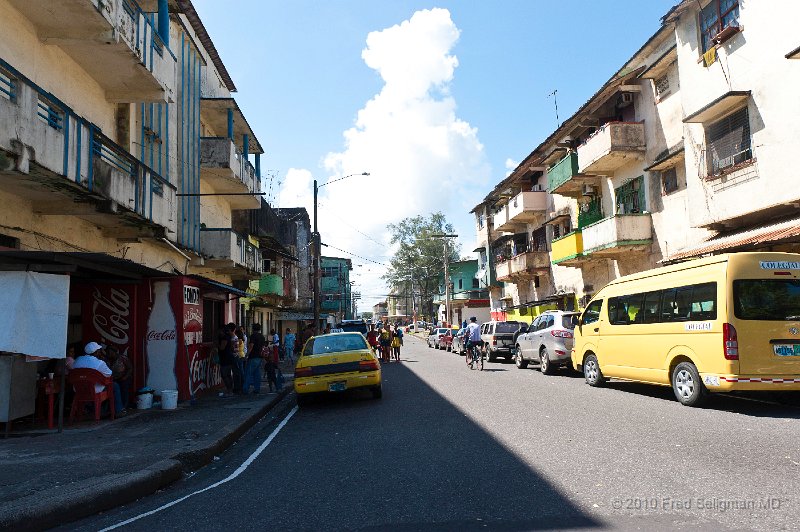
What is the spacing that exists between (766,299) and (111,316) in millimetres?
12032

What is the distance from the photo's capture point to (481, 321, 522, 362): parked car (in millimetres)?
23578

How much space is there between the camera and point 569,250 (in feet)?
87.5

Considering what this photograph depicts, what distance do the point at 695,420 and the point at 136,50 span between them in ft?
42.6

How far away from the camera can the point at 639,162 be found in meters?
23.0

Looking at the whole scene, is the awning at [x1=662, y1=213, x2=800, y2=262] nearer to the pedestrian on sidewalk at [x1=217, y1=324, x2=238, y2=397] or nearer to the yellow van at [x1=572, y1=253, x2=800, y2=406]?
the yellow van at [x1=572, y1=253, x2=800, y2=406]

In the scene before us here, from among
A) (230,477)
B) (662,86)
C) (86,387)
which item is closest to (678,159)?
(662,86)

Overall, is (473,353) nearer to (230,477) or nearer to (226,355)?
(226,355)

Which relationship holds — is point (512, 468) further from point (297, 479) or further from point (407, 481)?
point (297, 479)

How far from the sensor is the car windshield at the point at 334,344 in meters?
12.3

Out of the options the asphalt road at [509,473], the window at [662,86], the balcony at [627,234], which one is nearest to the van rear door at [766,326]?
the asphalt road at [509,473]

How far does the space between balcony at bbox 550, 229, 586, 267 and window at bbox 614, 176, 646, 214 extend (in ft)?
7.01

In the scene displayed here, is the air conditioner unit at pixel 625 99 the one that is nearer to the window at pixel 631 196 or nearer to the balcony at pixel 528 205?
the window at pixel 631 196

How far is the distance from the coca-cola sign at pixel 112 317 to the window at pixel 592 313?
10.2 metres

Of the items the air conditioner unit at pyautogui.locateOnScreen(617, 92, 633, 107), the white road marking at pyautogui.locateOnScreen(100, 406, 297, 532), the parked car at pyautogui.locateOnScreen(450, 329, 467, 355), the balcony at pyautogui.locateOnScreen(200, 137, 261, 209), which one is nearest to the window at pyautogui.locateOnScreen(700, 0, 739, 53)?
→ the air conditioner unit at pyautogui.locateOnScreen(617, 92, 633, 107)
